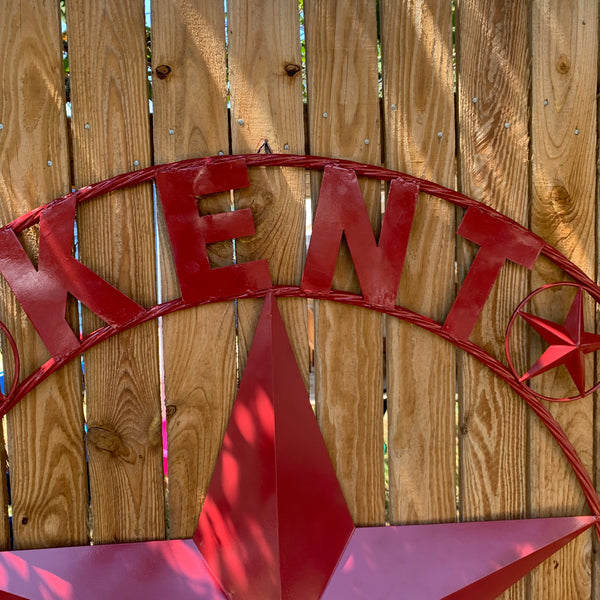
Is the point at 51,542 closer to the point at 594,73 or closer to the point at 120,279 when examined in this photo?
the point at 120,279

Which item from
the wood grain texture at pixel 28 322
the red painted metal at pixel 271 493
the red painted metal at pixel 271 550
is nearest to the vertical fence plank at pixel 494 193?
the red painted metal at pixel 271 550

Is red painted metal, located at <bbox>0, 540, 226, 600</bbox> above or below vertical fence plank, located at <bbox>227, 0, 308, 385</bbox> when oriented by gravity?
below

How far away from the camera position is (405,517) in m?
1.54

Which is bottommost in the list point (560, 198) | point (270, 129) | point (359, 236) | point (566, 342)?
point (566, 342)

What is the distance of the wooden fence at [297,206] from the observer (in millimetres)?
1417

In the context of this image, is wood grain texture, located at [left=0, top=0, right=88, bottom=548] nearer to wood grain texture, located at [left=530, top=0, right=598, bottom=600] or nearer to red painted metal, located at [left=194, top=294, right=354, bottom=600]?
red painted metal, located at [left=194, top=294, right=354, bottom=600]

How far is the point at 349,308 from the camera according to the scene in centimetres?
149

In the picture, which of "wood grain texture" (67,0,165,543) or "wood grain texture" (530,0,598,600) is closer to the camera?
"wood grain texture" (67,0,165,543)

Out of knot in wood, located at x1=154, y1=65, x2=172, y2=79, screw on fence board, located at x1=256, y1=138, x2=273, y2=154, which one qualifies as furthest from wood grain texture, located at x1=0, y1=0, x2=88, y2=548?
screw on fence board, located at x1=256, y1=138, x2=273, y2=154

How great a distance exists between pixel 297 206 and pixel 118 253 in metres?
0.47

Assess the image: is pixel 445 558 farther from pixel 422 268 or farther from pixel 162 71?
pixel 162 71

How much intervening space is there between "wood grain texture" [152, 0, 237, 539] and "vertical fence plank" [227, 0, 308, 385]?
0.04 meters

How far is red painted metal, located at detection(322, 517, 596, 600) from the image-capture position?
1.43 metres

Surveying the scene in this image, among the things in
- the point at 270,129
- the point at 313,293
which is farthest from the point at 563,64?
the point at 313,293
